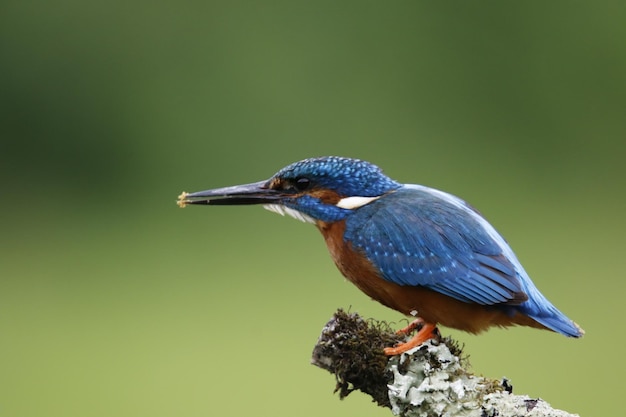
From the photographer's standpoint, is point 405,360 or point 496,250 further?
point 496,250

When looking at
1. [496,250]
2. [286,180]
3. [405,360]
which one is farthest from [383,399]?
[286,180]

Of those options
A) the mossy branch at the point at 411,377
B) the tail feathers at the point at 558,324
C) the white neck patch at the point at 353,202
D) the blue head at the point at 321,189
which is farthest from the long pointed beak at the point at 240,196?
the tail feathers at the point at 558,324

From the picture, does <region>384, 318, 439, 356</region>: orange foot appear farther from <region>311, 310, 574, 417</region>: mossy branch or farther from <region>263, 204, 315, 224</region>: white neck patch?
<region>263, 204, 315, 224</region>: white neck patch

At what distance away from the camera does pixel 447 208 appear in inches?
67.6

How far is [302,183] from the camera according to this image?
1794 millimetres

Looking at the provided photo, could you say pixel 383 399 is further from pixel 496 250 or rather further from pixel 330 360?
pixel 496 250

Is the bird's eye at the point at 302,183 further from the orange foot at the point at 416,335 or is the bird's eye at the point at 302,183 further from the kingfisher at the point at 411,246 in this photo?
the orange foot at the point at 416,335

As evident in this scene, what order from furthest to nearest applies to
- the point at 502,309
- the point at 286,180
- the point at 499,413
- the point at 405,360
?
the point at 286,180
the point at 502,309
the point at 405,360
the point at 499,413

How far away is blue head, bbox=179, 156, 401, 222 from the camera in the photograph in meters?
1.78

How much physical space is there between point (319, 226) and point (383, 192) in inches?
5.9

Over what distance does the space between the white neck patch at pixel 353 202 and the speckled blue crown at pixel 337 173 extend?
0.03 ft

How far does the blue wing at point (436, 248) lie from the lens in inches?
63.4

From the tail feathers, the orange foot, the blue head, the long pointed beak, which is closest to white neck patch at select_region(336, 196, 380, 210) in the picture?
the blue head

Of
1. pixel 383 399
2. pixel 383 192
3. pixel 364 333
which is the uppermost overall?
pixel 383 192
